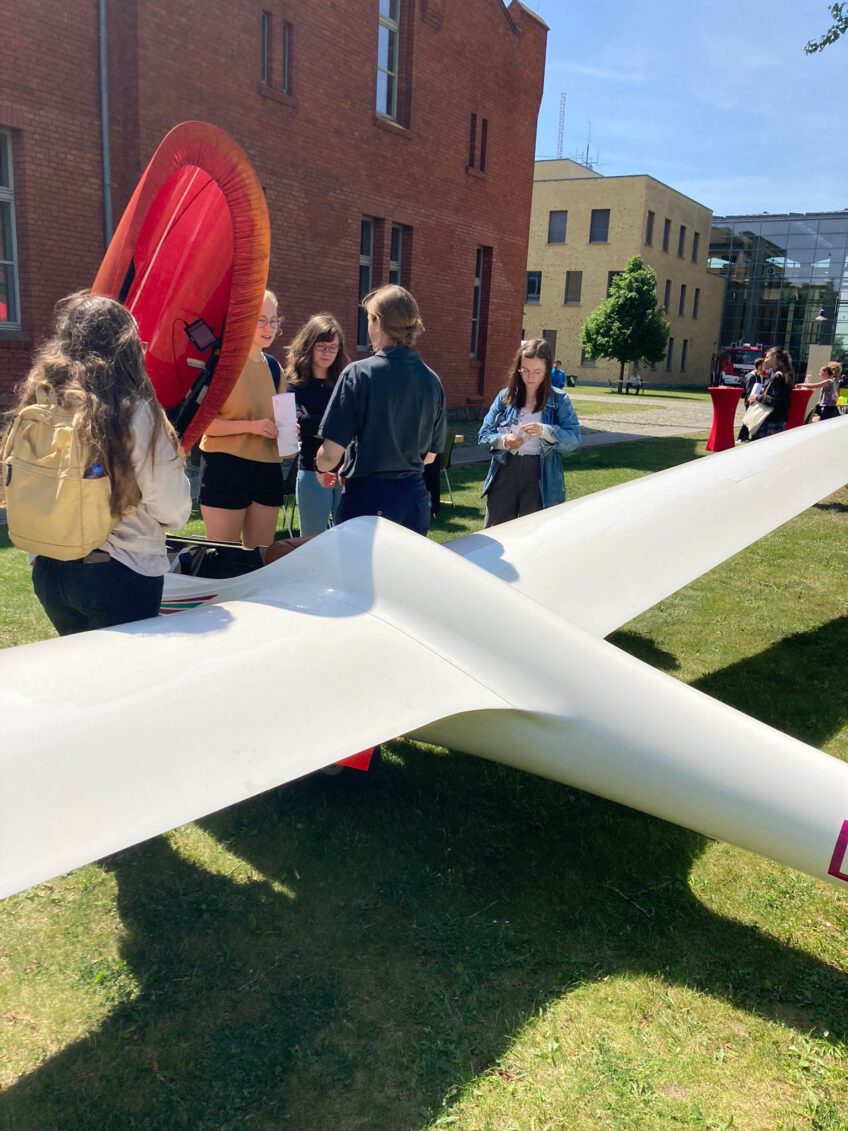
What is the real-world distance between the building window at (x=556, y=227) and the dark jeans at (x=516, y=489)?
156 feet

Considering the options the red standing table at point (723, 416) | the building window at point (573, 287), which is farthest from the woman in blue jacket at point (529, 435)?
the building window at point (573, 287)

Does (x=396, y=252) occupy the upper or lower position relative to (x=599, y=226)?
lower

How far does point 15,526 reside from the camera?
2.80m

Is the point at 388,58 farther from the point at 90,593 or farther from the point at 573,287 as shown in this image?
the point at 573,287

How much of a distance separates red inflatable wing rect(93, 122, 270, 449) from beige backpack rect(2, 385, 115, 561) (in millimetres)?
1257

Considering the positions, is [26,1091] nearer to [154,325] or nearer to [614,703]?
[614,703]

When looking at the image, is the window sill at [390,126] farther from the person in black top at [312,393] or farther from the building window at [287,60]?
the person in black top at [312,393]

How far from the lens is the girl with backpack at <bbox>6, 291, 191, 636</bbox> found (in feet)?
8.95

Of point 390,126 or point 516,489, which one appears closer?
point 516,489

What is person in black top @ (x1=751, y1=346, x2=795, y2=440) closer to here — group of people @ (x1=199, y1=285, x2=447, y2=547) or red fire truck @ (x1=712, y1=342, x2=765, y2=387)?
group of people @ (x1=199, y1=285, x2=447, y2=547)

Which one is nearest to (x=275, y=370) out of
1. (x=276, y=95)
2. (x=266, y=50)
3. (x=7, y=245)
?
(x=7, y=245)

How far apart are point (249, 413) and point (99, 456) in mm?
2257

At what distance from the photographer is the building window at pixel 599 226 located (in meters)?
47.4

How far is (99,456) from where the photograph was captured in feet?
9.02
